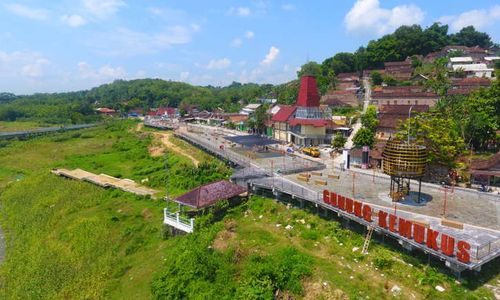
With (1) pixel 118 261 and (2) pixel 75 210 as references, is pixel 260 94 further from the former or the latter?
(1) pixel 118 261

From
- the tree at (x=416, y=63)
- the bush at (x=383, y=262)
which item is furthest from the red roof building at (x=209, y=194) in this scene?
the tree at (x=416, y=63)

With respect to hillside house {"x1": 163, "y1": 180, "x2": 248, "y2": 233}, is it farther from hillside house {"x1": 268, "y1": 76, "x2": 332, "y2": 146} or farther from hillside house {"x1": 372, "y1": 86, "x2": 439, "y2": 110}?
hillside house {"x1": 372, "y1": 86, "x2": 439, "y2": 110}

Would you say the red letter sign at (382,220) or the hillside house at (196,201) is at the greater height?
the red letter sign at (382,220)

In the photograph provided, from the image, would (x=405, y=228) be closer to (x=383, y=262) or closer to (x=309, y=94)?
(x=383, y=262)

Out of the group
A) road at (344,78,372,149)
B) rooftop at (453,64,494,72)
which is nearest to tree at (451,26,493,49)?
rooftop at (453,64,494,72)

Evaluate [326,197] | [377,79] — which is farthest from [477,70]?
[326,197]

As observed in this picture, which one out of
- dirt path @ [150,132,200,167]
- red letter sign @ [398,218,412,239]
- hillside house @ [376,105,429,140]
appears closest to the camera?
red letter sign @ [398,218,412,239]

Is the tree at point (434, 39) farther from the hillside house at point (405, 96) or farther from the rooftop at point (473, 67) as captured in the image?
the hillside house at point (405, 96)

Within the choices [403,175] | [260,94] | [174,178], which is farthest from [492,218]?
[260,94]
